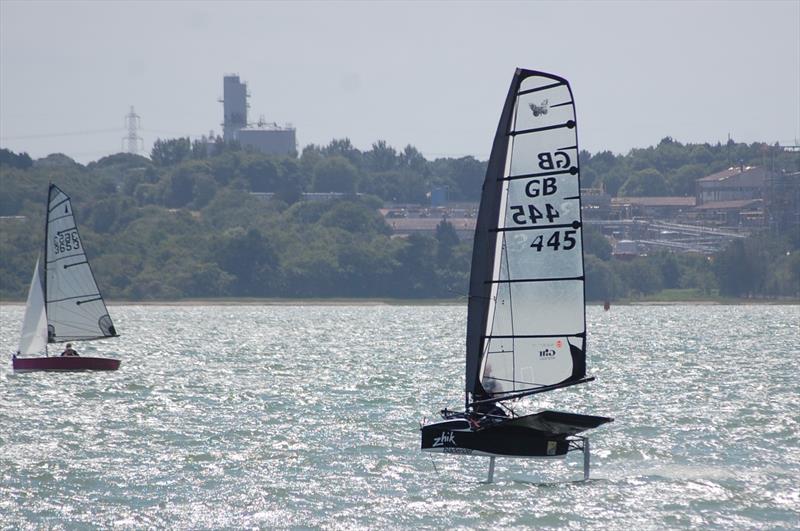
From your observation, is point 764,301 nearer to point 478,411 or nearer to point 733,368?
point 733,368

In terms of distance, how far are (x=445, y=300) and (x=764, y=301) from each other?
115 feet

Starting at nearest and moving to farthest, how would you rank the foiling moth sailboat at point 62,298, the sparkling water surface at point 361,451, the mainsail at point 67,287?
the sparkling water surface at point 361,451 → the foiling moth sailboat at point 62,298 → the mainsail at point 67,287

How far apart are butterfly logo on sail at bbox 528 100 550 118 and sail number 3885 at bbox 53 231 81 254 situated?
29705 millimetres

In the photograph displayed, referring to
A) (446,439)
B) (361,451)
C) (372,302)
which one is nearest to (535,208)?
(446,439)

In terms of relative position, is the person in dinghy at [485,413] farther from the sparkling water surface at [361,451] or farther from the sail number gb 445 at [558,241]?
the sail number gb 445 at [558,241]

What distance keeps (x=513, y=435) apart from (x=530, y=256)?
311cm

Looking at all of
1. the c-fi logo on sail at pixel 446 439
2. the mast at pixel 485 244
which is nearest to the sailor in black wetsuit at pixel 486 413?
the mast at pixel 485 244

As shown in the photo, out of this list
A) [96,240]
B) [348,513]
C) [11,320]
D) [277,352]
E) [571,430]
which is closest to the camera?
[348,513]

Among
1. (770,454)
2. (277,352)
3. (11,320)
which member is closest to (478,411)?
(770,454)

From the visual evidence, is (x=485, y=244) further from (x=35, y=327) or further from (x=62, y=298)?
(x=35, y=327)

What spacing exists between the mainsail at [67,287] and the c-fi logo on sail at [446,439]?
27634 millimetres

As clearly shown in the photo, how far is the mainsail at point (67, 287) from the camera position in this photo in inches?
2051

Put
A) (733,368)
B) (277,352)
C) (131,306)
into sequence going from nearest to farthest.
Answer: (733,368), (277,352), (131,306)

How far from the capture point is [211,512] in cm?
2466
